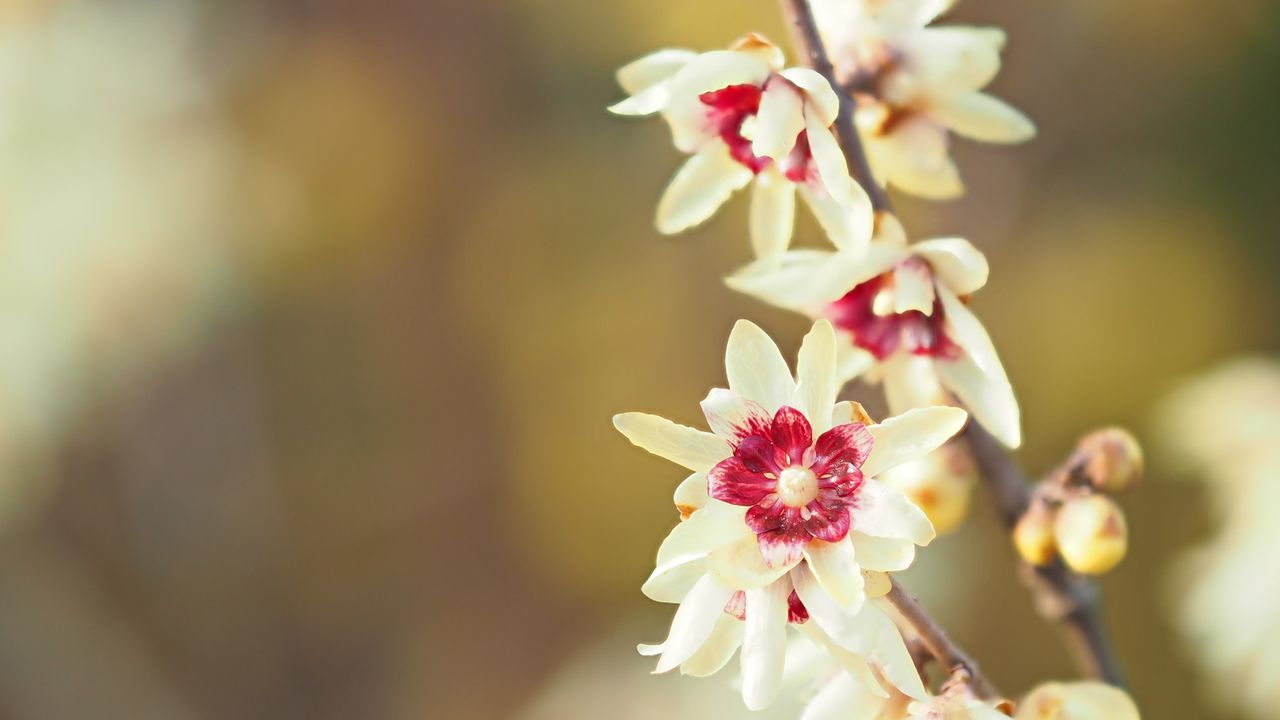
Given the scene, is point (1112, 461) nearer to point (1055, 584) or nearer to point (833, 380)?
point (1055, 584)

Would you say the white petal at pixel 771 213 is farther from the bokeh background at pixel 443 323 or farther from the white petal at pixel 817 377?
the bokeh background at pixel 443 323

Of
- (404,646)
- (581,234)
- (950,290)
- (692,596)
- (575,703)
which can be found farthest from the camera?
(404,646)

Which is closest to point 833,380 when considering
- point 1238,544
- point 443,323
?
point 1238,544

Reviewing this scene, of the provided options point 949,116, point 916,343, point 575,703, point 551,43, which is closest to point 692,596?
point 916,343

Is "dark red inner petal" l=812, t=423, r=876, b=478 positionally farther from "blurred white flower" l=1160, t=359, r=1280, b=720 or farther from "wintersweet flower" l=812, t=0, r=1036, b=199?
"blurred white flower" l=1160, t=359, r=1280, b=720

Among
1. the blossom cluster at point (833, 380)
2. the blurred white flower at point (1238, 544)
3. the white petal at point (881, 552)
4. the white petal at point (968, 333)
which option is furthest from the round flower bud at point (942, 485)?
the blurred white flower at point (1238, 544)

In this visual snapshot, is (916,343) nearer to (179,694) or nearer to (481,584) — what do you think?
(481,584)
